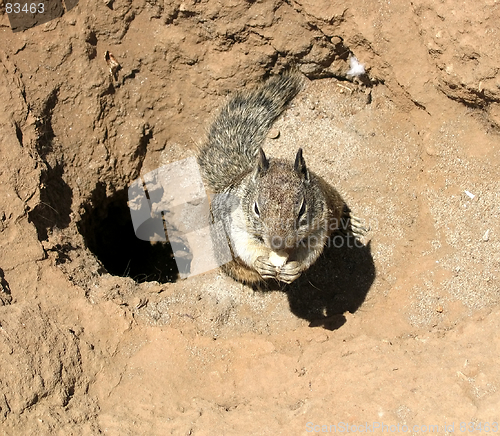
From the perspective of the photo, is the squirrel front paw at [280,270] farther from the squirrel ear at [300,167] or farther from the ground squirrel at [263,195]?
the squirrel ear at [300,167]

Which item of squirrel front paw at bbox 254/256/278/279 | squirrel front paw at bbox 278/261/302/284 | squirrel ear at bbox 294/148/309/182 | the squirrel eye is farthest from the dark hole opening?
squirrel ear at bbox 294/148/309/182

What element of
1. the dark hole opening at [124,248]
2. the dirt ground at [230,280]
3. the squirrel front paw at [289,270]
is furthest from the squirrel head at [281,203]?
the dark hole opening at [124,248]

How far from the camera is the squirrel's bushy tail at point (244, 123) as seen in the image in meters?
5.88

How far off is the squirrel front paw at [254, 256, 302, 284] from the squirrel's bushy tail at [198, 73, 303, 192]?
1422mm

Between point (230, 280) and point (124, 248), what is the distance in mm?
2129

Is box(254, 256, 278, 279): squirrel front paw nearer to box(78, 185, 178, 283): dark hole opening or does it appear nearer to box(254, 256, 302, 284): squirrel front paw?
box(254, 256, 302, 284): squirrel front paw

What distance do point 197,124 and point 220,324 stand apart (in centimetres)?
261

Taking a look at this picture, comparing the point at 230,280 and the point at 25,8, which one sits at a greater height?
the point at 25,8

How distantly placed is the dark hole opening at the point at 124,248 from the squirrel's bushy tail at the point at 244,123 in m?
1.33

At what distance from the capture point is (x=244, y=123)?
19.6 feet

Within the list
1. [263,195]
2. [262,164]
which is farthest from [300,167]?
[263,195]

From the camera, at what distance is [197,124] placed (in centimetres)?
636

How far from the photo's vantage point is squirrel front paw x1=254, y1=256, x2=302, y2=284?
184 inches

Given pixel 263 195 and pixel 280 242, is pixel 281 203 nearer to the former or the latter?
pixel 263 195
